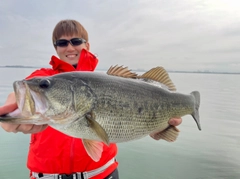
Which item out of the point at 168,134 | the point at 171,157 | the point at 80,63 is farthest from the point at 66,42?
the point at 171,157

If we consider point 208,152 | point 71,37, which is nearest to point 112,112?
point 71,37

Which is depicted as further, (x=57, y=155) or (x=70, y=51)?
(x=70, y=51)

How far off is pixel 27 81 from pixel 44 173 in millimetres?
1266

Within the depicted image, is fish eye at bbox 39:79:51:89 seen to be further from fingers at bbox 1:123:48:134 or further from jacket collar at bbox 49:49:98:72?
jacket collar at bbox 49:49:98:72

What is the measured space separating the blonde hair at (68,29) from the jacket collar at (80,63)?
18.3 inches

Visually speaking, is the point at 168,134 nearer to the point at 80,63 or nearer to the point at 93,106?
the point at 93,106

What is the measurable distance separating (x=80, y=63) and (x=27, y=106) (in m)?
1.25

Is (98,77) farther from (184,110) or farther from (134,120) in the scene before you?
(184,110)

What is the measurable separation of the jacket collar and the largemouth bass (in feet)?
2.36

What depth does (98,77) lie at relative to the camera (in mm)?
2084

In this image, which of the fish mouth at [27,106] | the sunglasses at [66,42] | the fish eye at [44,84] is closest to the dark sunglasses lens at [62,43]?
the sunglasses at [66,42]

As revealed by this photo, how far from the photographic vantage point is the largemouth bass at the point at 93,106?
1794 mm

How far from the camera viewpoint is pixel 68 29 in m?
3.18

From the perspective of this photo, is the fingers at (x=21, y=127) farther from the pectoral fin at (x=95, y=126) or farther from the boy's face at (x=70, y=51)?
the boy's face at (x=70, y=51)
